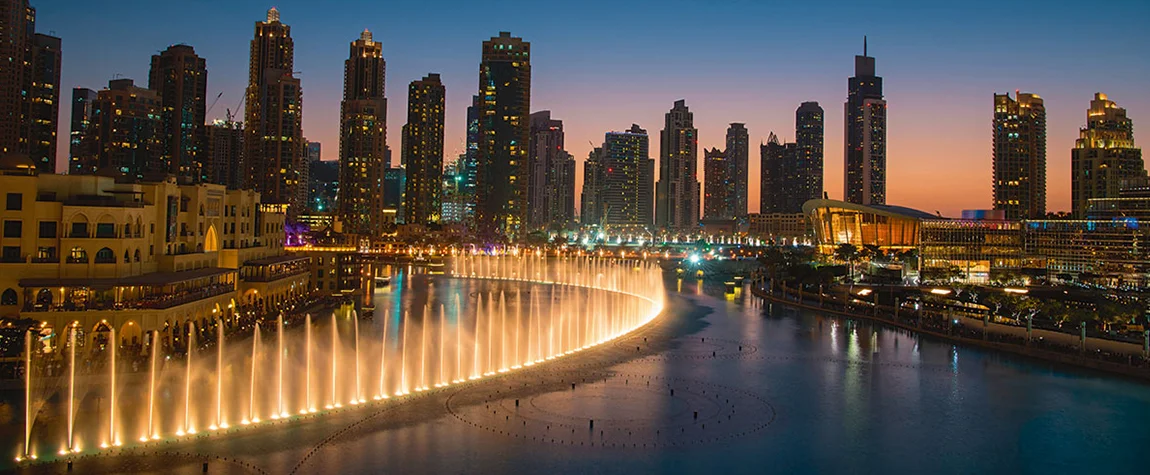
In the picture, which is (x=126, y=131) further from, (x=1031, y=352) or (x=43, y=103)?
(x=1031, y=352)

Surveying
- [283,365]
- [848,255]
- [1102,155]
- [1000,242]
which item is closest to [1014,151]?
[1102,155]

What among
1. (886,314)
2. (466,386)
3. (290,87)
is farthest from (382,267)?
(466,386)

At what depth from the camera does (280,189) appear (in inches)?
7146

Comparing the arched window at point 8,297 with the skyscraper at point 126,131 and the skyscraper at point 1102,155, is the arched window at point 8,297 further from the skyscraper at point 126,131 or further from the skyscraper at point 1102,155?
the skyscraper at point 1102,155

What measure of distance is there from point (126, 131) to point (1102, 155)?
188716 millimetres

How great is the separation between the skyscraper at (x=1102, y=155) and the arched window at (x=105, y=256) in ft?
489

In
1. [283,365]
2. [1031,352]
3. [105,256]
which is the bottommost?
[283,365]

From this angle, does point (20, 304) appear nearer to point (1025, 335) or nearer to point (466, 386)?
point (466, 386)

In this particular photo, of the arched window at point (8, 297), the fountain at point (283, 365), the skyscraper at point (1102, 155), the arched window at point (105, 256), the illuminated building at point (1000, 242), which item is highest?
the skyscraper at point (1102, 155)

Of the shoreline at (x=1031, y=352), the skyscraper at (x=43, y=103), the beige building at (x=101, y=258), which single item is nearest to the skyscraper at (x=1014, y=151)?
the shoreline at (x=1031, y=352)

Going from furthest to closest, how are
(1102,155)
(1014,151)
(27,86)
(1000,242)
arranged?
(1014,151) → (1102,155) → (27,86) → (1000,242)

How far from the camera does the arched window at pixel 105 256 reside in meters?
41.8

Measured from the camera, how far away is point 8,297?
39781 millimetres

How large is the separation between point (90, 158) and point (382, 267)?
7861 cm
